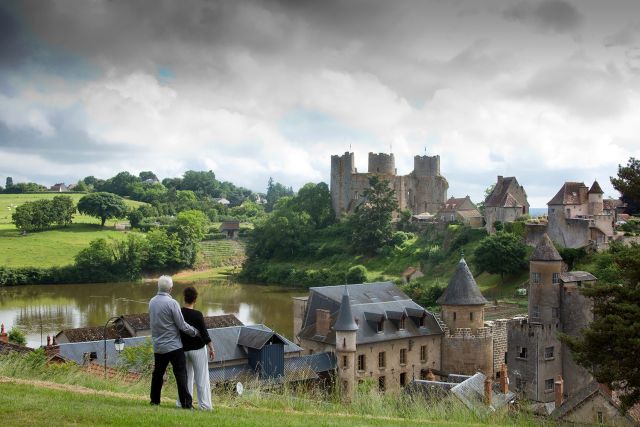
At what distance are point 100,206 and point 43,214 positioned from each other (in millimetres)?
9736

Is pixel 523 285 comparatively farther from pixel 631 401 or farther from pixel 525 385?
pixel 631 401

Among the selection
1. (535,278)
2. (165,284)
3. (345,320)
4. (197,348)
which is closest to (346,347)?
(345,320)

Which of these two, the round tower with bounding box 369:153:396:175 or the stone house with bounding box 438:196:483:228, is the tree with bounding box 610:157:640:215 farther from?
the round tower with bounding box 369:153:396:175

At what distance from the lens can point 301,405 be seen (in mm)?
13117

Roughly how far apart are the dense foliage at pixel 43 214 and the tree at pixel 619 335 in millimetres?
81308

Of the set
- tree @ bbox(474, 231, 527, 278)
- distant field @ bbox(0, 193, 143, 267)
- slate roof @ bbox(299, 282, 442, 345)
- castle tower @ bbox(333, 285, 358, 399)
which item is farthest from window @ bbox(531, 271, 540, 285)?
distant field @ bbox(0, 193, 143, 267)

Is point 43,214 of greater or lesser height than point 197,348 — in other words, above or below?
above

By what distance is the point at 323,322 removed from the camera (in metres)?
32.9

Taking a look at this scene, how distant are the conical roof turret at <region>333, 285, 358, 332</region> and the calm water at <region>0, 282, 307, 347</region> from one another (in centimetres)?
1544

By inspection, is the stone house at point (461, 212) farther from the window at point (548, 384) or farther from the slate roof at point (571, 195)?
the window at point (548, 384)

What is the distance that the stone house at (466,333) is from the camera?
3372 centimetres

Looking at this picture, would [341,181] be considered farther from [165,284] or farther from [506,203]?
[165,284]

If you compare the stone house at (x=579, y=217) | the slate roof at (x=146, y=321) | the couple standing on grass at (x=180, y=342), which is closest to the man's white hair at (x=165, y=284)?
the couple standing on grass at (x=180, y=342)

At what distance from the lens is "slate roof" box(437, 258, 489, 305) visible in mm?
33781
